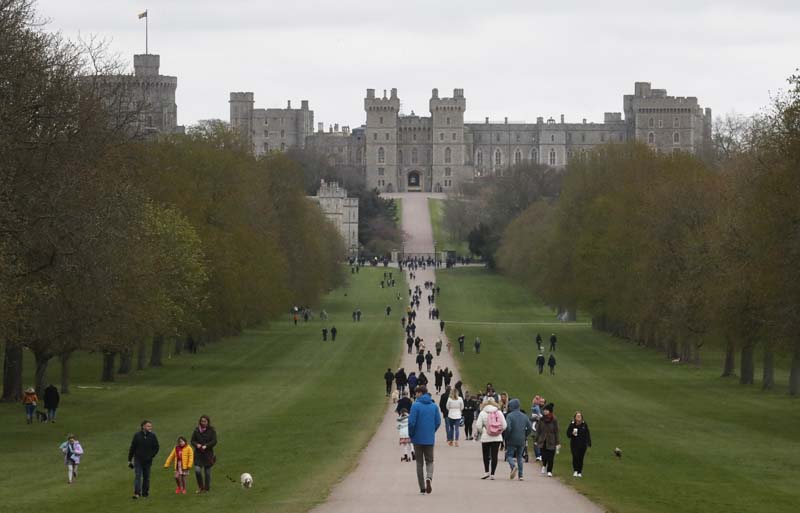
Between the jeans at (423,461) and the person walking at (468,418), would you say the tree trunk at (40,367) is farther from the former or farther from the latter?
the jeans at (423,461)

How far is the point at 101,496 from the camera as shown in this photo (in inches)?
978

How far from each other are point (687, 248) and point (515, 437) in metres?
33.0

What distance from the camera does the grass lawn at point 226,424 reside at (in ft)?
80.3

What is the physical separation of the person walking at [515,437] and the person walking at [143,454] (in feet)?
17.0

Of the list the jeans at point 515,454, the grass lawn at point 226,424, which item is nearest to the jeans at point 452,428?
the grass lawn at point 226,424

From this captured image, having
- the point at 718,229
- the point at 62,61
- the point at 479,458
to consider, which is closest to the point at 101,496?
the point at 479,458

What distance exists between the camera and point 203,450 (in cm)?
→ 2377

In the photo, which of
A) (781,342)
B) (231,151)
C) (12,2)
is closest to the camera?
(12,2)

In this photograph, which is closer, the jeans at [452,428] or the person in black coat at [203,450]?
the person in black coat at [203,450]

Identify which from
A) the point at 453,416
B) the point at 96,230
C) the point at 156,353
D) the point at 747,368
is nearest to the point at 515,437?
the point at 453,416

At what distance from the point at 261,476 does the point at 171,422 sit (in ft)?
38.7

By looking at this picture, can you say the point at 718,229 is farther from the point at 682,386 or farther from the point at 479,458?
the point at 479,458

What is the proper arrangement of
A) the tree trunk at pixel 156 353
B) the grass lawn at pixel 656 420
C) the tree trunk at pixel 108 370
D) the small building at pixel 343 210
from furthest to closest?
1. the small building at pixel 343 210
2. the tree trunk at pixel 156 353
3. the tree trunk at pixel 108 370
4. the grass lawn at pixel 656 420

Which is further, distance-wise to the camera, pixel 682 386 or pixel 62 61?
pixel 682 386
